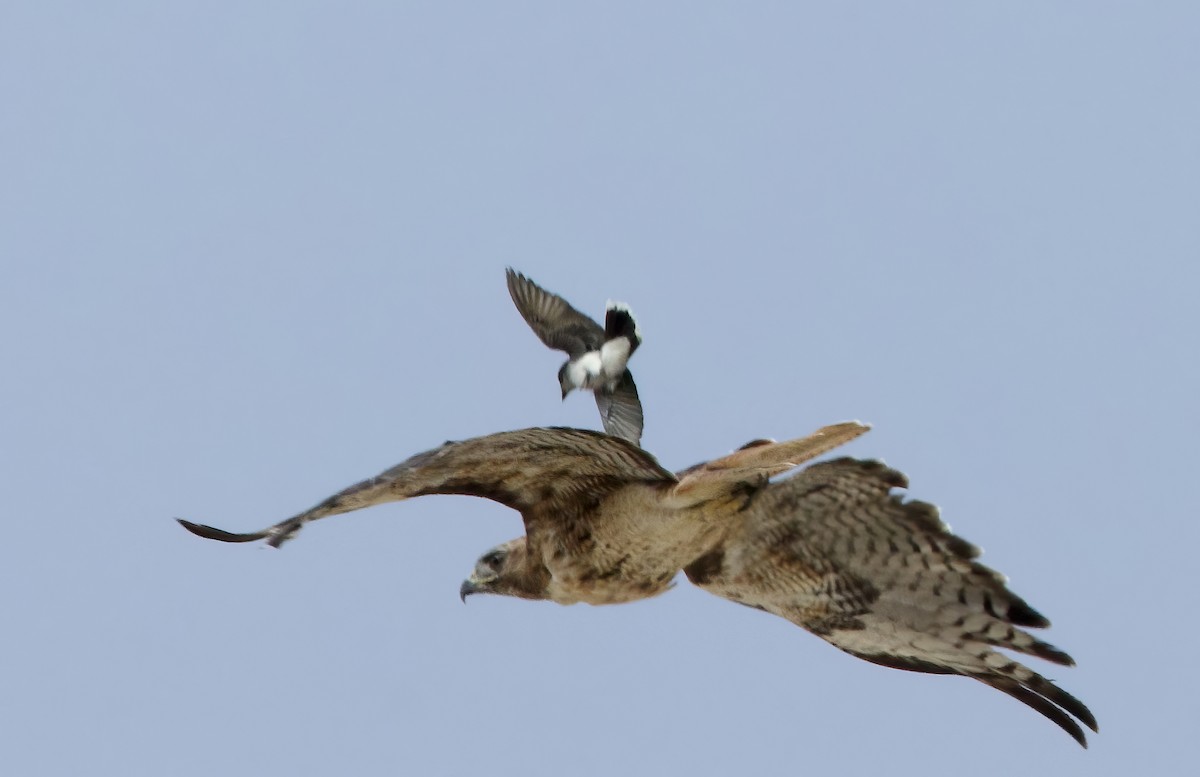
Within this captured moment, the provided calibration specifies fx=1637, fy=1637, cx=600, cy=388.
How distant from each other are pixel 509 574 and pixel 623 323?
3941 mm

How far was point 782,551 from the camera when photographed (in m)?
7.47

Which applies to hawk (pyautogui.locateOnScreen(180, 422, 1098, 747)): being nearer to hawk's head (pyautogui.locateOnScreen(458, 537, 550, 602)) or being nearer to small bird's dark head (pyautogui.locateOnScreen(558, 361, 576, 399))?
hawk's head (pyautogui.locateOnScreen(458, 537, 550, 602))

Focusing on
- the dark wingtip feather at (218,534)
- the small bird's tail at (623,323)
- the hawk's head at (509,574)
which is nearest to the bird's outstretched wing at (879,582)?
the hawk's head at (509,574)

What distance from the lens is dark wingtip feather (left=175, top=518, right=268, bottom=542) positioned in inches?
229

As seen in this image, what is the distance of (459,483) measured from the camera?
671 centimetres

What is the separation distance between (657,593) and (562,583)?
45 centimetres

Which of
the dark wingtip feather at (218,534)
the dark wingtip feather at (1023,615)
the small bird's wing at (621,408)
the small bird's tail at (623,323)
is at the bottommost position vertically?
the dark wingtip feather at (218,534)

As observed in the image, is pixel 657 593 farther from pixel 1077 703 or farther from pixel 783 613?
pixel 1077 703

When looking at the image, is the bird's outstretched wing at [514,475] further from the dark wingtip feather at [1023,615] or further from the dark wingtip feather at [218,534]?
the dark wingtip feather at [1023,615]

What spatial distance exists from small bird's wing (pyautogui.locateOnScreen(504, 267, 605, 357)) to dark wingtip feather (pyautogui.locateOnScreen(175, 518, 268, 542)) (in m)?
5.78

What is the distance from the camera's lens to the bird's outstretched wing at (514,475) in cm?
597

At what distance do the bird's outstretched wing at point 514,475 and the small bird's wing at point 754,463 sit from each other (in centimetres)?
14

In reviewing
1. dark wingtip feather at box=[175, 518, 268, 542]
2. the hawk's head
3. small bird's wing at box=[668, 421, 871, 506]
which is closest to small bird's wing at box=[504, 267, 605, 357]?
the hawk's head

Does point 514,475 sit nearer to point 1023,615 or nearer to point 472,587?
point 472,587
